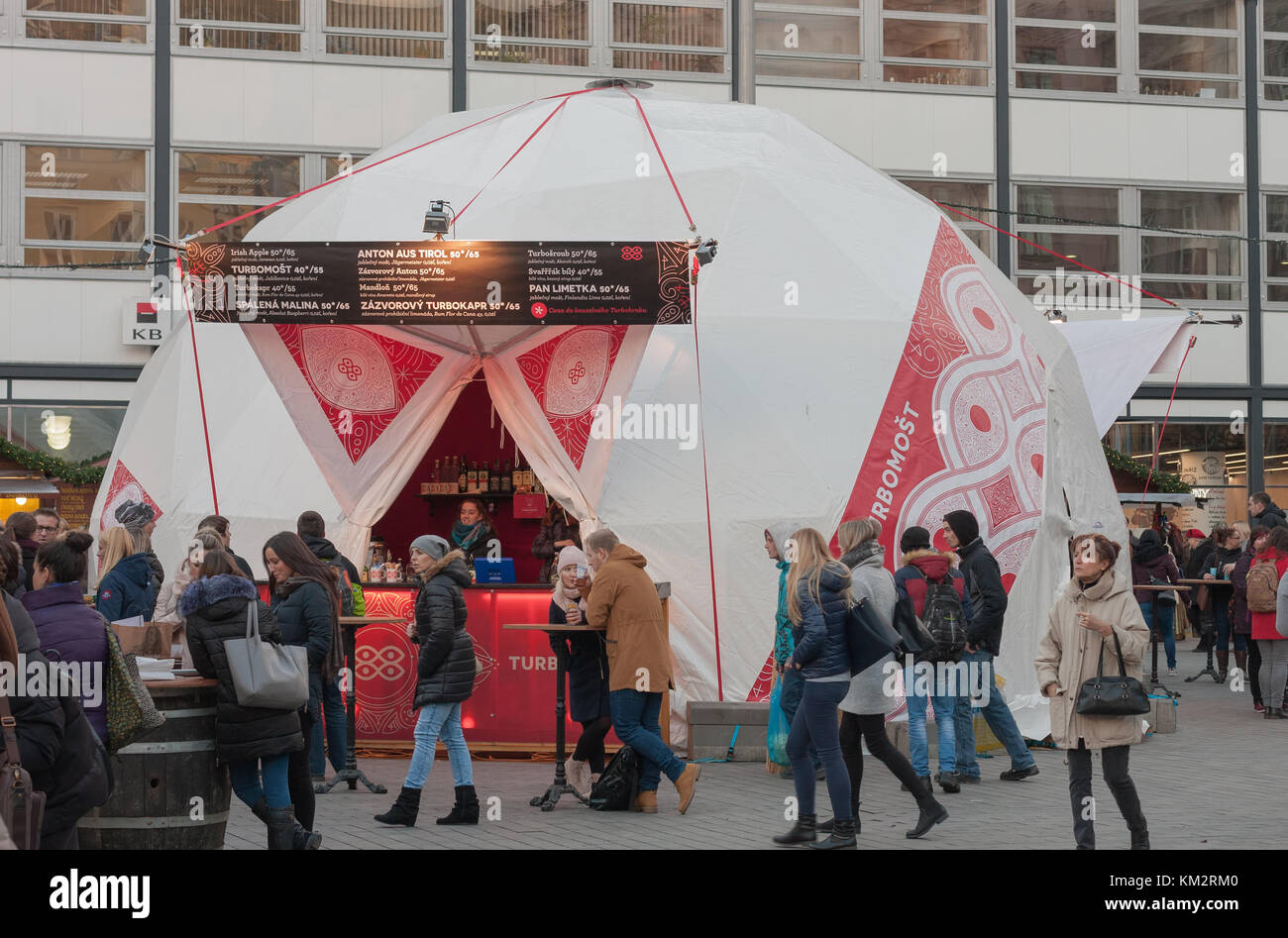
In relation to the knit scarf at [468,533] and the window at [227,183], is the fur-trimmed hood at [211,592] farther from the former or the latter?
the window at [227,183]

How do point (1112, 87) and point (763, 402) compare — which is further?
point (1112, 87)

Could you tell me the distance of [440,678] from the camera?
926 cm

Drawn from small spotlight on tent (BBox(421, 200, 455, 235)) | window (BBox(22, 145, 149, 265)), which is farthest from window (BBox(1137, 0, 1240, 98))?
small spotlight on tent (BBox(421, 200, 455, 235))

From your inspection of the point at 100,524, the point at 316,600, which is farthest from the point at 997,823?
the point at 100,524

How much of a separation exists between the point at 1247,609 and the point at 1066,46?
14.1 m

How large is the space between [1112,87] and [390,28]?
476 inches

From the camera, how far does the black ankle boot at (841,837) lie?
8.53 meters

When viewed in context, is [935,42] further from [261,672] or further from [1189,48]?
[261,672]

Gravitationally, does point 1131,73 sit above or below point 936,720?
above

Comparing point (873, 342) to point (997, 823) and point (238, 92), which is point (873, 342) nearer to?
point (997, 823)

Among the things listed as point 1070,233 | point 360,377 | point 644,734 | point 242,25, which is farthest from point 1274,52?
point 644,734

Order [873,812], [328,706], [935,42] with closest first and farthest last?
[873,812] → [328,706] → [935,42]
